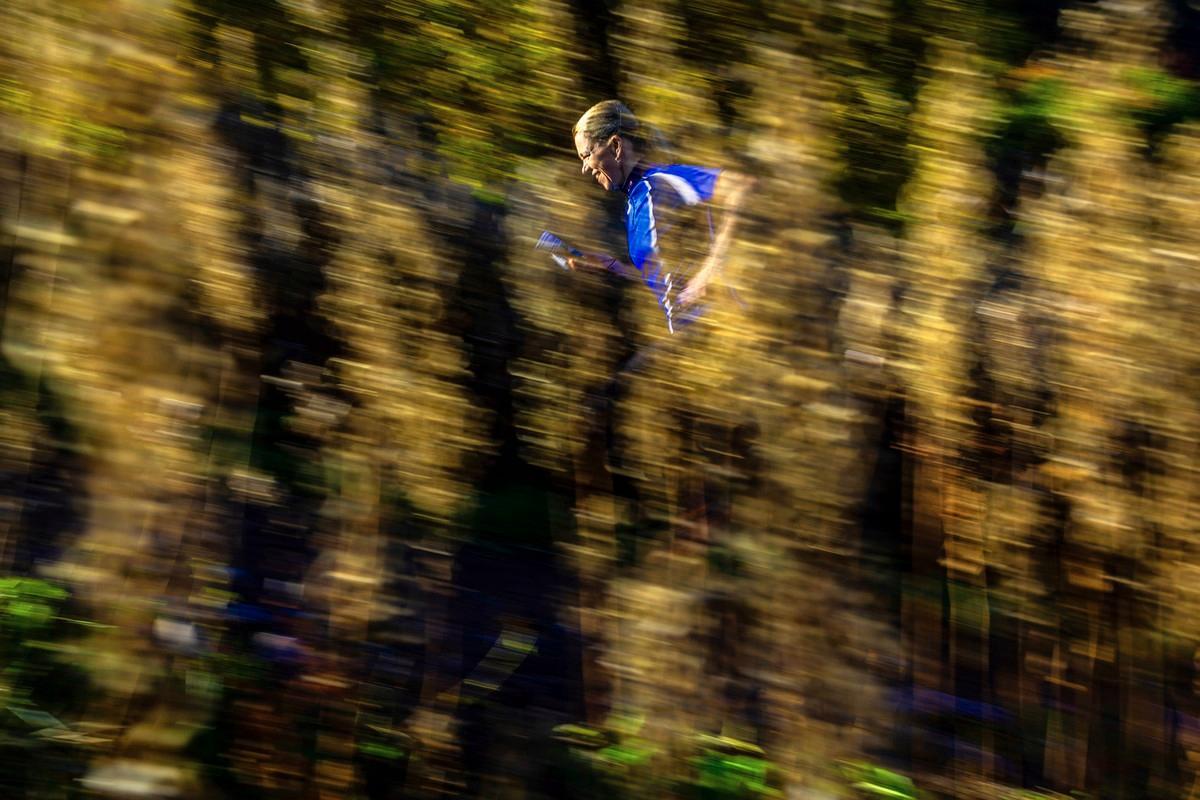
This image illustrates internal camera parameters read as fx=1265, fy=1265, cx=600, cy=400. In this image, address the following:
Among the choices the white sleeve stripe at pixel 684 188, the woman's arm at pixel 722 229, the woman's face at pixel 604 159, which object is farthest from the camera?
the woman's face at pixel 604 159

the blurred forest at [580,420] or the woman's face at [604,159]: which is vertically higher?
the woman's face at [604,159]

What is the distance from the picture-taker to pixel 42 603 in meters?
3.06

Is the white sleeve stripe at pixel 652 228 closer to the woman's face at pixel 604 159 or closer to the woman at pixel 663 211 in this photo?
the woman at pixel 663 211

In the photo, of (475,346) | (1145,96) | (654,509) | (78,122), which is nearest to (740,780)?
(654,509)

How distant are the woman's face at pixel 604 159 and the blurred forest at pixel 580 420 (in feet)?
0.19

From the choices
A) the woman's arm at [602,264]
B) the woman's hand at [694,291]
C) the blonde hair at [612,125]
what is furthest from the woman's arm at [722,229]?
the blonde hair at [612,125]

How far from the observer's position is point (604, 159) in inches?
116

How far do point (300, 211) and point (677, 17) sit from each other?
0.99 metres

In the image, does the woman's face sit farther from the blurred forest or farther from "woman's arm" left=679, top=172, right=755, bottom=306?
"woman's arm" left=679, top=172, right=755, bottom=306

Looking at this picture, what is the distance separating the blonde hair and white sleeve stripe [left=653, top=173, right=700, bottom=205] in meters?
0.12

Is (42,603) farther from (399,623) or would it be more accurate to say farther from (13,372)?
(399,623)

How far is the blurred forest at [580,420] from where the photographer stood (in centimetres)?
276

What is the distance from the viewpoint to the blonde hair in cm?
291

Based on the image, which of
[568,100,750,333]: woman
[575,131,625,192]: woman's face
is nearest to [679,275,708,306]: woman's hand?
[568,100,750,333]: woman
